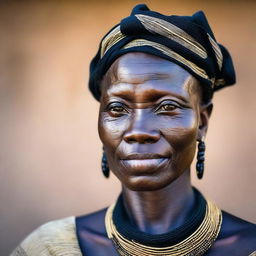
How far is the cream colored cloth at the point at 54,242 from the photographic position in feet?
9.57

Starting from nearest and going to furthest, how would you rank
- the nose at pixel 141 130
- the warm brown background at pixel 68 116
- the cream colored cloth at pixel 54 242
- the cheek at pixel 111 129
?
the nose at pixel 141 130 → the cheek at pixel 111 129 → the cream colored cloth at pixel 54 242 → the warm brown background at pixel 68 116

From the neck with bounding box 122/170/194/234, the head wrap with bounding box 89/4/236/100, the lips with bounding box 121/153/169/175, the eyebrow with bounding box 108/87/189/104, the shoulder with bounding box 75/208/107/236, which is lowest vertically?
the shoulder with bounding box 75/208/107/236

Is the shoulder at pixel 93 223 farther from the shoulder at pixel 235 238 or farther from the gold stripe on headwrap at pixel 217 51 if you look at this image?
the gold stripe on headwrap at pixel 217 51

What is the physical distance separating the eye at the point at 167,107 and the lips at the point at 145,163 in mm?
210

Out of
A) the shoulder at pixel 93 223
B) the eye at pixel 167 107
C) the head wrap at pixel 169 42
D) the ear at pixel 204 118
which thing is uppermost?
the head wrap at pixel 169 42

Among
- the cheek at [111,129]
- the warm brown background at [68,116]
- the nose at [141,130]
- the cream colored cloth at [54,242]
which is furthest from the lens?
A: the warm brown background at [68,116]

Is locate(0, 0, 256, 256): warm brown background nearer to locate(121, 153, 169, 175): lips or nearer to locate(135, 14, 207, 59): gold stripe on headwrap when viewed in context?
locate(135, 14, 207, 59): gold stripe on headwrap

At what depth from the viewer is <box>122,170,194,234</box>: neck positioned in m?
2.76

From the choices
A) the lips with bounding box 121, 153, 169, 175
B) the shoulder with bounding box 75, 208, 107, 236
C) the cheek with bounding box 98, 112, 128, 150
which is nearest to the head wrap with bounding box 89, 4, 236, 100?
the cheek with bounding box 98, 112, 128, 150

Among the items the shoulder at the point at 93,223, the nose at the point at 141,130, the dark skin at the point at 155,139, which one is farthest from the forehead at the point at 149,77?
the shoulder at the point at 93,223

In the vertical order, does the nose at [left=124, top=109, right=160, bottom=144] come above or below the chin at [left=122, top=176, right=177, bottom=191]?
above

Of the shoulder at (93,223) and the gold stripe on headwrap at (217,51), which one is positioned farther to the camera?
the shoulder at (93,223)

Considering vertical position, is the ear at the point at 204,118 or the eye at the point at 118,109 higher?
the eye at the point at 118,109

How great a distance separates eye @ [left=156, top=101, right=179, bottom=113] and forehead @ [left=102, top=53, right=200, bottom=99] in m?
0.05
